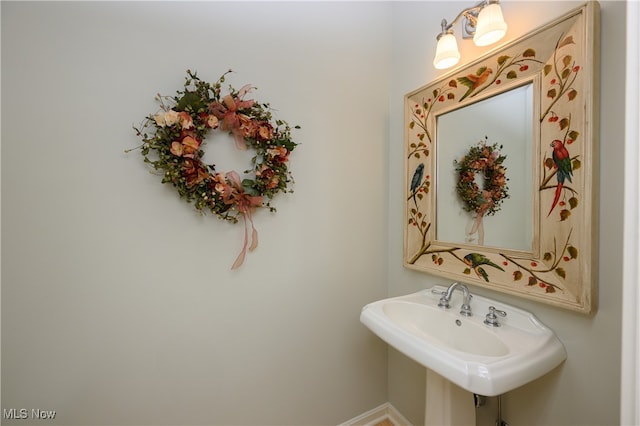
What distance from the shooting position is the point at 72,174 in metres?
0.99

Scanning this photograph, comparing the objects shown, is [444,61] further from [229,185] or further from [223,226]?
[223,226]

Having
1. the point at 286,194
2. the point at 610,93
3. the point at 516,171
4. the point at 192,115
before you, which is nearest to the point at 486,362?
the point at 516,171

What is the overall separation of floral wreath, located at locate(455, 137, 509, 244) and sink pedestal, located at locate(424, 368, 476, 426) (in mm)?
609

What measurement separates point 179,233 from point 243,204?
0.30 meters

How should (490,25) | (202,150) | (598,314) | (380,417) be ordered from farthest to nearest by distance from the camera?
1. (380,417)
2. (202,150)
3. (490,25)
4. (598,314)

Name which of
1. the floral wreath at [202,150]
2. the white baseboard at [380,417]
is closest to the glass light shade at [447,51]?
the floral wreath at [202,150]

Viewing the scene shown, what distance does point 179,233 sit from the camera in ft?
3.81

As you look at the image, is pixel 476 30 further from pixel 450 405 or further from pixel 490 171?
pixel 450 405

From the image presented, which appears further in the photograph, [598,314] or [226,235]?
[226,235]

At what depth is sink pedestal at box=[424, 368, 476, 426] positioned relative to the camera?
1.03 meters

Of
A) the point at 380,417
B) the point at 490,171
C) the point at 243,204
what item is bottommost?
the point at 380,417

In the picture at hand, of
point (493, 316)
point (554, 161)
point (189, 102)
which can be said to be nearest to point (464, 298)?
point (493, 316)

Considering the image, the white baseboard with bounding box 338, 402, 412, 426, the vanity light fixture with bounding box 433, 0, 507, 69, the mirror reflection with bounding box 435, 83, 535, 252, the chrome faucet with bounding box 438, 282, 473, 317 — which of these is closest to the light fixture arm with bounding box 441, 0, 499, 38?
the vanity light fixture with bounding box 433, 0, 507, 69

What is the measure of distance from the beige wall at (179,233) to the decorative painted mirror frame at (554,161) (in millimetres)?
587
